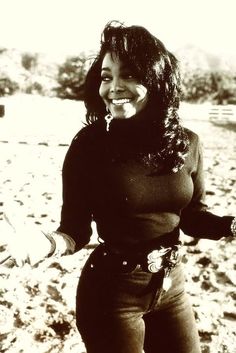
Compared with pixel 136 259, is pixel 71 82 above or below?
below

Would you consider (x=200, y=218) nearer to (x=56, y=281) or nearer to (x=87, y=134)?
(x=87, y=134)

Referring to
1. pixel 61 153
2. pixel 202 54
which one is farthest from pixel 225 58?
pixel 61 153

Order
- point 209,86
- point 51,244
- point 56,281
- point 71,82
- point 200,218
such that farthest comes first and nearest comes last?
point 209,86 < point 71,82 < point 56,281 < point 200,218 < point 51,244

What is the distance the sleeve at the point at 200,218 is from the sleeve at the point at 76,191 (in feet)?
1.62

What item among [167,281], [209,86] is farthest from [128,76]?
[209,86]

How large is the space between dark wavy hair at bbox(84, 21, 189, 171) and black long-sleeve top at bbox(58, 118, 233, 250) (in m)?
0.09

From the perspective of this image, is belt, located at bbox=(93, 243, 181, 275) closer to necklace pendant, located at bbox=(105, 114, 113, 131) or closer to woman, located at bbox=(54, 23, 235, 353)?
woman, located at bbox=(54, 23, 235, 353)

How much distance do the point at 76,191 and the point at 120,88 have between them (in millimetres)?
454

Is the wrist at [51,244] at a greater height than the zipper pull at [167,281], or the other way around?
the wrist at [51,244]

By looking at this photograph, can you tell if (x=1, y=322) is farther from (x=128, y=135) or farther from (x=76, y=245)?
(x=128, y=135)

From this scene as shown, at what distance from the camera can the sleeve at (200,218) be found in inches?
78.3

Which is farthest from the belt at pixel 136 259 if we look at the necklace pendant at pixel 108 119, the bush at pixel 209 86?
the bush at pixel 209 86

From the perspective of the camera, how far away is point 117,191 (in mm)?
1770

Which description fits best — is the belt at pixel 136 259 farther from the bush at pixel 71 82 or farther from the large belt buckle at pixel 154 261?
the bush at pixel 71 82
